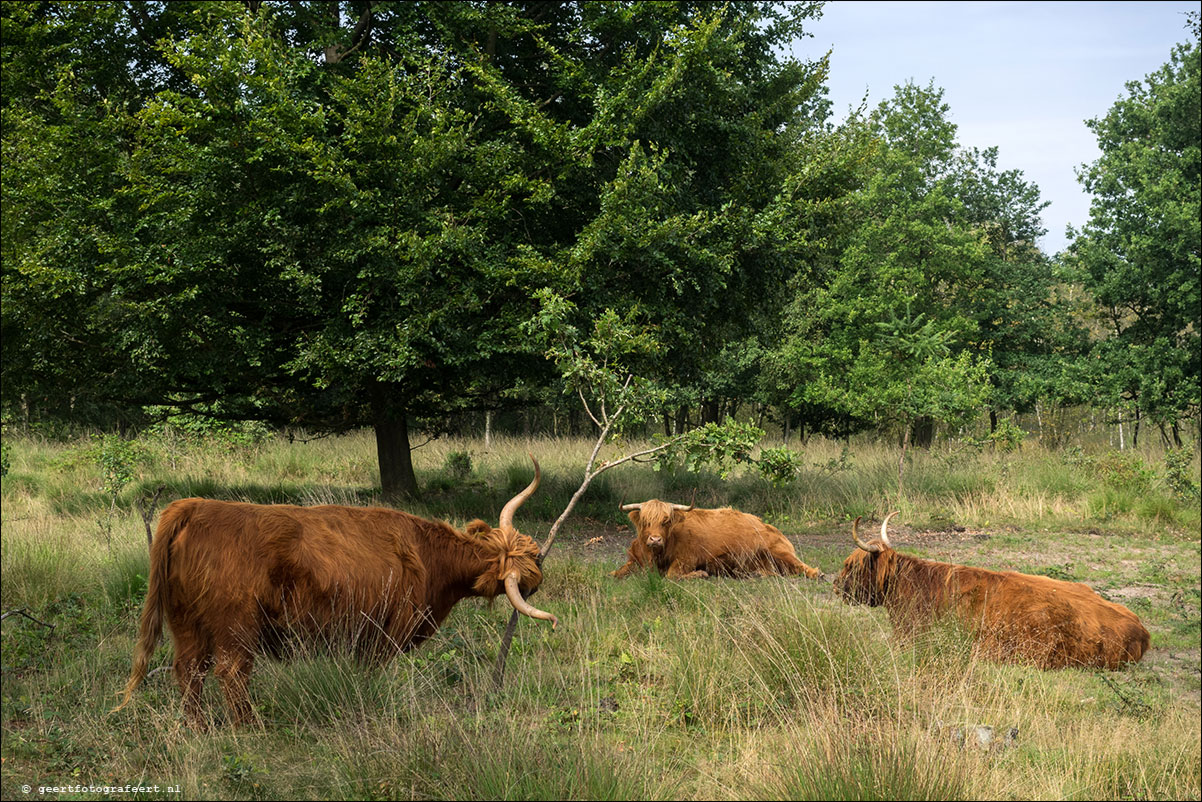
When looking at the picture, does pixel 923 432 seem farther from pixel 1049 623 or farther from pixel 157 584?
pixel 157 584

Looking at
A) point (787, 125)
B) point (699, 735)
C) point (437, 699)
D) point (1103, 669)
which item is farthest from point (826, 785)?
point (787, 125)

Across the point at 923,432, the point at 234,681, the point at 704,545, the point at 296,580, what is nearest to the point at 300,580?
the point at 296,580

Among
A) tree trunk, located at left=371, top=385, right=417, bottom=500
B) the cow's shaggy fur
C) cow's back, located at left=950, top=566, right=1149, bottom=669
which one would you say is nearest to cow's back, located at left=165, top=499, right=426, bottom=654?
the cow's shaggy fur

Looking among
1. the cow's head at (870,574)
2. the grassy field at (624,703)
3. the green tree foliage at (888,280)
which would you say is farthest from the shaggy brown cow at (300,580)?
the green tree foliage at (888,280)

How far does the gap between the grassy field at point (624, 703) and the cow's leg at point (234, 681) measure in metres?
0.11

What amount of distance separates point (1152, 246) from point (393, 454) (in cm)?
1878

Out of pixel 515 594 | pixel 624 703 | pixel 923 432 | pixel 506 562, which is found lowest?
pixel 923 432

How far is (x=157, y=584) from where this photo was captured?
16.7ft

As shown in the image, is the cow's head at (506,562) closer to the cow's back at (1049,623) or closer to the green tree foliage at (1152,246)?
the cow's back at (1049,623)

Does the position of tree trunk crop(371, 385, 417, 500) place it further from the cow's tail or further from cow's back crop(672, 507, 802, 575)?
the cow's tail

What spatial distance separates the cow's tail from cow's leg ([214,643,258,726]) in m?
0.39

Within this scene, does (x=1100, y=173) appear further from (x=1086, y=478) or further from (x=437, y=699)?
(x=437, y=699)

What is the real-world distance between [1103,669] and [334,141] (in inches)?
399

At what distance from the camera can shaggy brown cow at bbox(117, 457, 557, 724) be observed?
5.13 m
